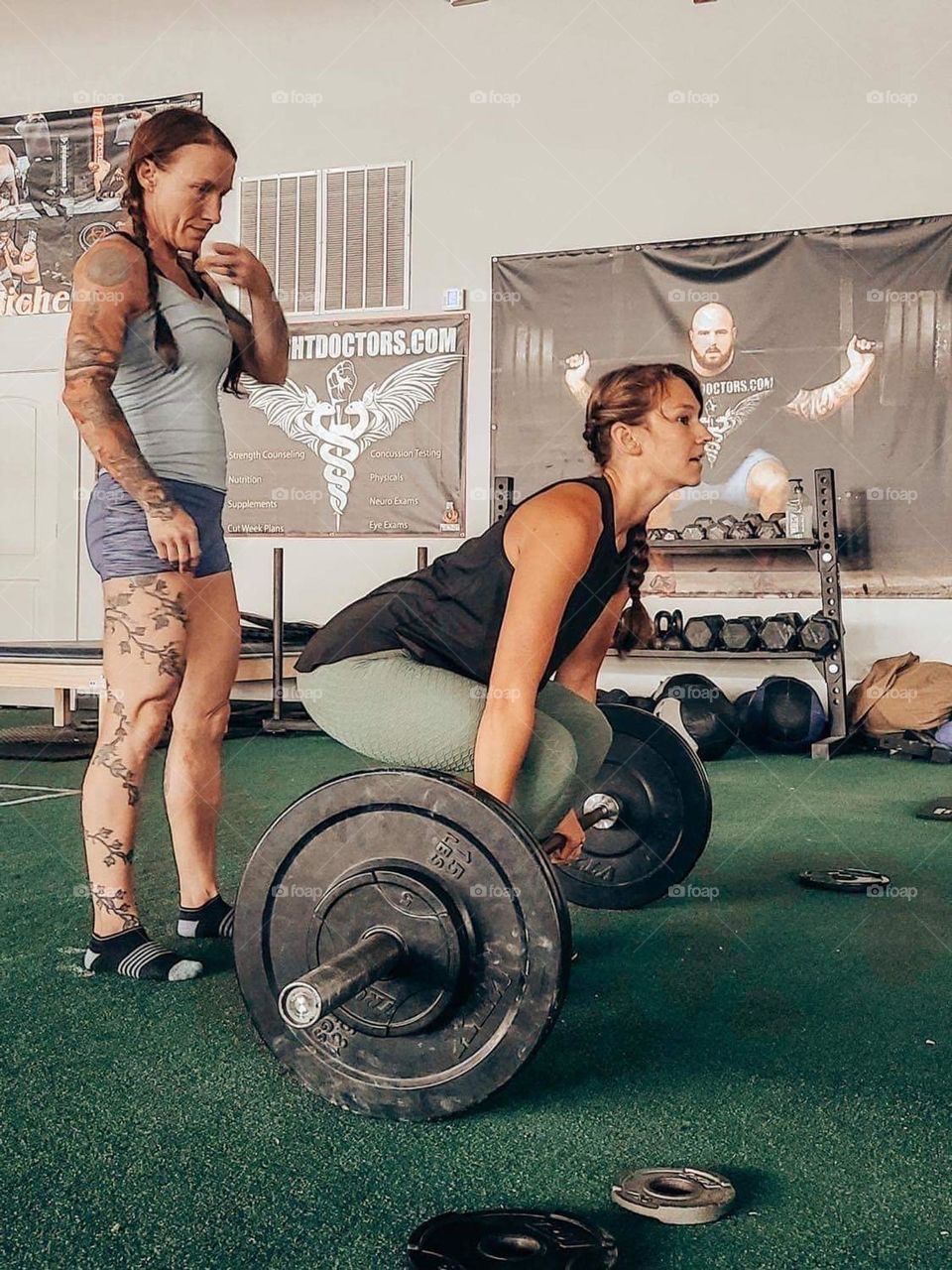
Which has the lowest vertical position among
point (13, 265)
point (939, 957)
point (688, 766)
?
point (939, 957)

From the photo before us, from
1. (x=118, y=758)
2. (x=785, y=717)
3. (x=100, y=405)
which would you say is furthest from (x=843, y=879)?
(x=785, y=717)

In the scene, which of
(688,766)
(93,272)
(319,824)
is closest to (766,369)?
(688,766)

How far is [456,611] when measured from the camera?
4.76 feet

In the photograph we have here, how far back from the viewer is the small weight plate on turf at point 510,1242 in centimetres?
85

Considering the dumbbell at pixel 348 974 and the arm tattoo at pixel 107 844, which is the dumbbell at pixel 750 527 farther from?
the dumbbell at pixel 348 974

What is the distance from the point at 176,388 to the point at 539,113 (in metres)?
A: 4.13

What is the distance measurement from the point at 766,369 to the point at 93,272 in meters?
3.81

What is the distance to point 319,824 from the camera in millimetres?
1137

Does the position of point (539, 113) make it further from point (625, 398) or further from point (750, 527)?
point (625, 398)

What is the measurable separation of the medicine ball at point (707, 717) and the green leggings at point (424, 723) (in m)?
2.70

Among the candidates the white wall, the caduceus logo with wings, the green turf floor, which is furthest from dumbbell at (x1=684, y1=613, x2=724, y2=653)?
the green turf floor

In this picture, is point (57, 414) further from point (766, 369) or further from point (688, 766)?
point (688, 766)

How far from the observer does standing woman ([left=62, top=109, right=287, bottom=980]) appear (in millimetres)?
1539

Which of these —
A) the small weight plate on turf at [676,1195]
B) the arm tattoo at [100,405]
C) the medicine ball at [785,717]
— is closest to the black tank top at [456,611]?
the arm tattoo at [100,405]
